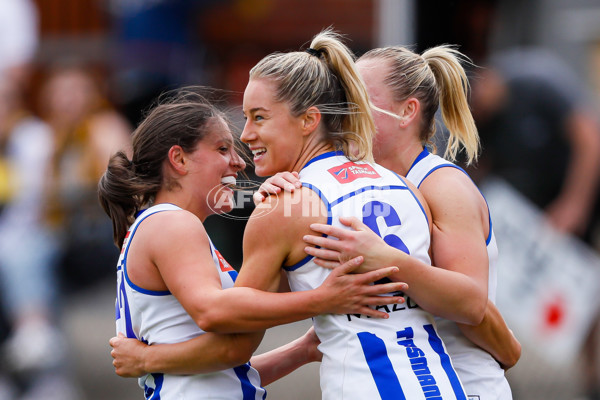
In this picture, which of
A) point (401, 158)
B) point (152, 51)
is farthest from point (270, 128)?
point (152, 51)

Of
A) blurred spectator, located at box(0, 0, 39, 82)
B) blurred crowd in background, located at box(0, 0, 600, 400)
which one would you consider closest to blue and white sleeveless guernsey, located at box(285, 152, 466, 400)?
blurred crowd in background, located at box(0, 0, 600, 400)

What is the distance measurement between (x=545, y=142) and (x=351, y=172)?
Answer: 458 centimetres

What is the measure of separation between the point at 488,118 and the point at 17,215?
149 inches

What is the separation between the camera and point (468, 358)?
2643 mm

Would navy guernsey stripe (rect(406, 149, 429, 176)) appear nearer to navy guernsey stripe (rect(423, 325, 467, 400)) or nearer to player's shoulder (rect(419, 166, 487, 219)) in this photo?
player's shoulder (rect(419, 166, 487, 219))

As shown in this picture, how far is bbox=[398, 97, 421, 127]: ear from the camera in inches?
108

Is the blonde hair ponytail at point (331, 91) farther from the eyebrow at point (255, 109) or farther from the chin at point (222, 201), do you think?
the chin at point (222, 201)

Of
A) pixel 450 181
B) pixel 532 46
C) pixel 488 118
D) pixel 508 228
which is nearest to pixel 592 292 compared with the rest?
pixel 508 228

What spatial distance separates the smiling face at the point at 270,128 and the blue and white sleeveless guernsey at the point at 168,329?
1.13 feet

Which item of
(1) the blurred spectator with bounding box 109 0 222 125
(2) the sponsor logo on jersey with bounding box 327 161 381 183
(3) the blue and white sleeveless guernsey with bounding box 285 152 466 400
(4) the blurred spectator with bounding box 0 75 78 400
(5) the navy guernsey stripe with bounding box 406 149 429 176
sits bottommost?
(4) the blurred spectator with bounding box 0 75 78 400

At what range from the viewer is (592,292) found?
6.18 meters

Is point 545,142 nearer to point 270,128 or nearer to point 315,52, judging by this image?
point 315,52

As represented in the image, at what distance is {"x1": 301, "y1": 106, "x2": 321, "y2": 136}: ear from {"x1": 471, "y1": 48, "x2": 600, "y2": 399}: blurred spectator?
4074 millimetres

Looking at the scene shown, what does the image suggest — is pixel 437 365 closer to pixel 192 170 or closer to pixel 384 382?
pixel 384 382
